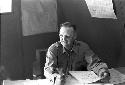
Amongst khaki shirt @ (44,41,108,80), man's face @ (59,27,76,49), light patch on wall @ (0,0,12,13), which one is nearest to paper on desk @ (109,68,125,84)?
khaki shirt @ (44,41,108,80)

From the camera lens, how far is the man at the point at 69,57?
1.83 m

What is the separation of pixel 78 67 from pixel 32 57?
18.9 inches

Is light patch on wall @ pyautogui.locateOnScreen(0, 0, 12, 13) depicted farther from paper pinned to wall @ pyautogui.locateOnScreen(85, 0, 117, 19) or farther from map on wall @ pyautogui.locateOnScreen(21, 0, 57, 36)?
paper pinned to wall @ pyautogui.locateOnScreen(85, 0, 117, 19)

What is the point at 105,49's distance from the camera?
257 cm

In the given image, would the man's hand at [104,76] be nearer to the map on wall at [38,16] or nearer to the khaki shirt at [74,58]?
the khaki shirt at [74,58]

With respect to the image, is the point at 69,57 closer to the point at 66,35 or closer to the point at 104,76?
the point at 66,35

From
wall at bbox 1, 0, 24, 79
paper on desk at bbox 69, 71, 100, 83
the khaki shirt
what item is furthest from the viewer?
wall at bbox 1, 0, 24, 79

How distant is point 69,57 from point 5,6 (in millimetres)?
686

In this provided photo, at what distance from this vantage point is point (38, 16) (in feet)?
7.25

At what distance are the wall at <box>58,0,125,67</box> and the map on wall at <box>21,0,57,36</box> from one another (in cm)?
8

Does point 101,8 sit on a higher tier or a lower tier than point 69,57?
higher

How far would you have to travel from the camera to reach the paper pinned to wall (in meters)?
2.32

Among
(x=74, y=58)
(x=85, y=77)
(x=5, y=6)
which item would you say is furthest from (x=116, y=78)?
(x=5, y=6)

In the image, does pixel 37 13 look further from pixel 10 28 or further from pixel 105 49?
pixel 105 49
